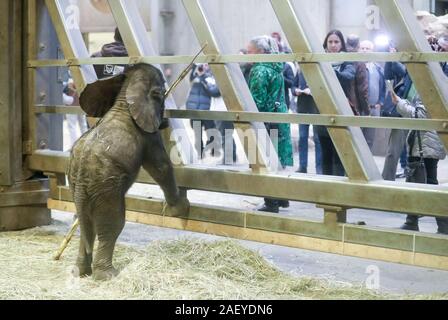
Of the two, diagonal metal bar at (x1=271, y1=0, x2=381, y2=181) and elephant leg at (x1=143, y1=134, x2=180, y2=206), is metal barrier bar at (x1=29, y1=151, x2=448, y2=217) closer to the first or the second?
diagonal metal bar at (x1=271, y1=0, x2=381, y2=181)

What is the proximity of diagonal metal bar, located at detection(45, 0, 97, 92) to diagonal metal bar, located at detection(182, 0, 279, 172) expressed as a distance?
116cm

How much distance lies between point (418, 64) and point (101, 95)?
2.00m

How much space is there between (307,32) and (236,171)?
1.04 meters

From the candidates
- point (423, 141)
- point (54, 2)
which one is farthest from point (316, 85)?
point (54, 2)

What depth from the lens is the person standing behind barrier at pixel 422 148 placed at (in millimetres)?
6391

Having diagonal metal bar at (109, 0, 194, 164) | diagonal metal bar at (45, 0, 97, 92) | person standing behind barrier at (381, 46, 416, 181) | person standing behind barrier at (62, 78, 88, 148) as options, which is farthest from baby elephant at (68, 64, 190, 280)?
person standing behind barrier at (62, 78, 88, 148)

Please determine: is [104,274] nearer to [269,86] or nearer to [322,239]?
[322,239]

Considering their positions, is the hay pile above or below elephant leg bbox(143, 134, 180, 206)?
below

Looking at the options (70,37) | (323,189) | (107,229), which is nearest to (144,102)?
(107,229)

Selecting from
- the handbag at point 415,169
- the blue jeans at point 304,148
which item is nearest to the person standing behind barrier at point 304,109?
the blue jeans at point 304,148

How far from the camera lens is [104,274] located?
16.7 ft

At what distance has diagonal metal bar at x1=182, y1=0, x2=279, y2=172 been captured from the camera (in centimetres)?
549

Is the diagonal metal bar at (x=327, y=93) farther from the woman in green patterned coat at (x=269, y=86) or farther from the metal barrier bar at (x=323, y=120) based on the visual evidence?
the woman in green patterned coat at (x=269, y=86)
